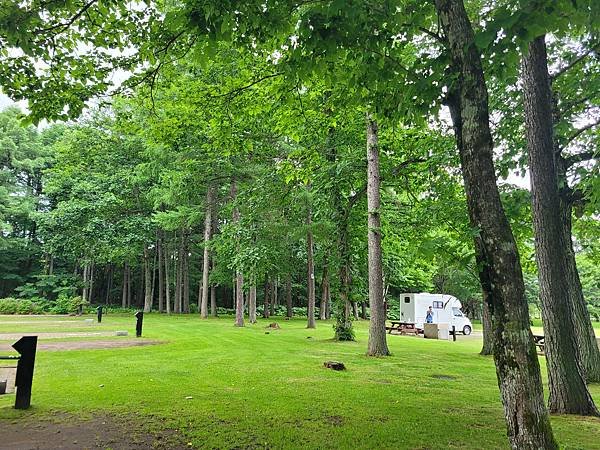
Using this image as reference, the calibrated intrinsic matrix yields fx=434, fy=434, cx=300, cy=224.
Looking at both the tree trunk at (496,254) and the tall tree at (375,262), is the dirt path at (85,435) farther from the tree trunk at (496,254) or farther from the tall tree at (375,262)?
the tall tree at (375,262)

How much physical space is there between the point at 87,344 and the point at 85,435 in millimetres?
9231

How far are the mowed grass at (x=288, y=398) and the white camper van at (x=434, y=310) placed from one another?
55.6 ft

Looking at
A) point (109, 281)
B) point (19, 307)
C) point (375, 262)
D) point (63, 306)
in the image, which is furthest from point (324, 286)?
point (109, 281)

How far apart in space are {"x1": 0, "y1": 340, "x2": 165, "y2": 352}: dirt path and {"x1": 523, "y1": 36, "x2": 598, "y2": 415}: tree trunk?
37.8ft

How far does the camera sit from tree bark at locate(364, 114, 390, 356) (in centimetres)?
1266

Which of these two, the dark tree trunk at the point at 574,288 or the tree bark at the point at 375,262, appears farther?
the tree bark at the point at 375,262

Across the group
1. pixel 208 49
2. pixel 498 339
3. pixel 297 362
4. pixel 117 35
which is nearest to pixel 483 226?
pixel 498 339

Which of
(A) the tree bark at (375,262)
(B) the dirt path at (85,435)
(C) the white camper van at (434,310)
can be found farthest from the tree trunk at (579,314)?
(C) the white camper van at (434,310)

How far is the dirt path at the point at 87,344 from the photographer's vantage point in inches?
478

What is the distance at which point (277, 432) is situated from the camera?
17.0ft

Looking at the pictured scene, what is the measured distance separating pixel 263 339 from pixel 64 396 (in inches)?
412

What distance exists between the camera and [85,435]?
4.99 m

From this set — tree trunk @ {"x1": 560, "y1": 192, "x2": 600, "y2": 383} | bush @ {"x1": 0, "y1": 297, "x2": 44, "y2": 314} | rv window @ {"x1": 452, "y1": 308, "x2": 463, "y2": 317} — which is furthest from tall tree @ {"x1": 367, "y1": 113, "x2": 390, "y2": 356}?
bush @ {"x1": 0, "y1": 297, "x2": 44, "y2": 314}

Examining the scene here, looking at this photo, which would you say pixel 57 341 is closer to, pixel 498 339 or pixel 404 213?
pixel 404 213
